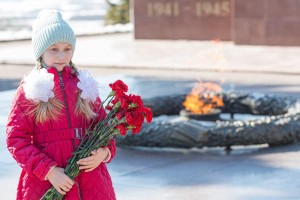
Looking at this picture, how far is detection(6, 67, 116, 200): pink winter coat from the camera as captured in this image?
14.3ft

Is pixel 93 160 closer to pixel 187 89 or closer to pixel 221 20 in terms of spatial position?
pixel 187 89

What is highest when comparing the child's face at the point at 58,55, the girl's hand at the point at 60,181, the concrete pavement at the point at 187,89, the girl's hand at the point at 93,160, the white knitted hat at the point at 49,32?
the white knitted hat at the point at 49,32

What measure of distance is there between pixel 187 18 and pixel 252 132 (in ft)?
46.2

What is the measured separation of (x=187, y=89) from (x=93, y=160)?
9.59 meters

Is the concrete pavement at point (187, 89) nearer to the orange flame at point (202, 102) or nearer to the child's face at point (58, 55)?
the orange flame at point (202, 102)

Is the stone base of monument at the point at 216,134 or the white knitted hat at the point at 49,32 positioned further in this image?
the stone base of monument at the point at 216,134

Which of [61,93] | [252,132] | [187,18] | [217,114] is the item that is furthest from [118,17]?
[61,93]

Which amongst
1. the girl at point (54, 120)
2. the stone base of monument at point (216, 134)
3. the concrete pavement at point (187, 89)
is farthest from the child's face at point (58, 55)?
the stone base of monument at point (216, 134)

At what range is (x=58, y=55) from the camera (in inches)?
176

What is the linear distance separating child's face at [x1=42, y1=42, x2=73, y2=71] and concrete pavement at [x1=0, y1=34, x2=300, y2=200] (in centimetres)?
263

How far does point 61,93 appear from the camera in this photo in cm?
446

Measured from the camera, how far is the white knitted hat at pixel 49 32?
444cm

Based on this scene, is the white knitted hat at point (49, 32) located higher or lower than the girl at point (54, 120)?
higher

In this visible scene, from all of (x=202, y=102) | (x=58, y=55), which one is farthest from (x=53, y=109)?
(x=202, y=102)
